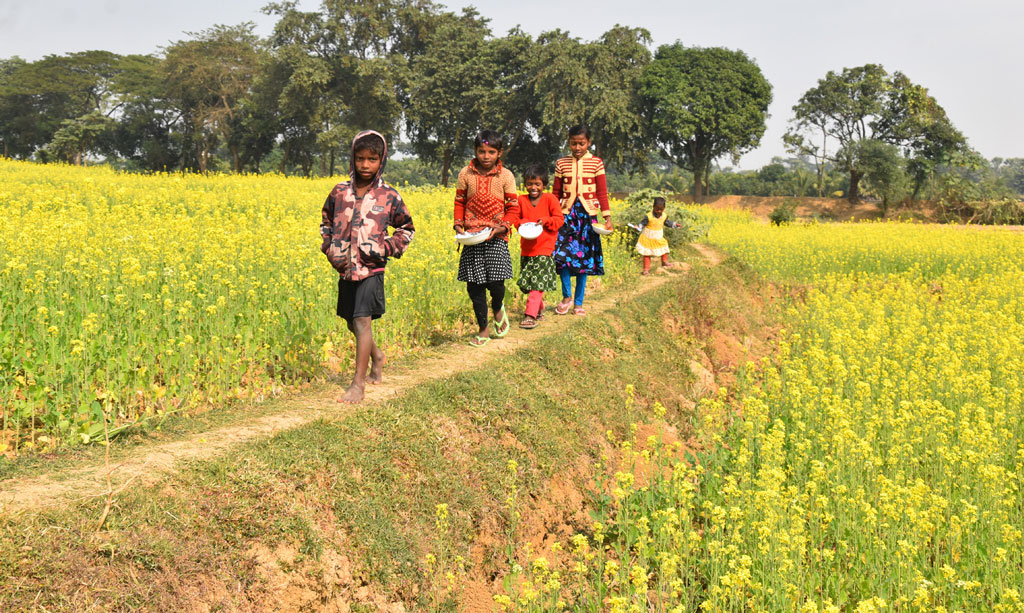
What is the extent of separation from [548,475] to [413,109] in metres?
37.9

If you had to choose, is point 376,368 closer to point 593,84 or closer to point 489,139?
point 489,139

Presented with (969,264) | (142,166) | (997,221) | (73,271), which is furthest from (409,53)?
(73,271)

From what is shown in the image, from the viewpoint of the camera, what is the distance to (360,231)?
4.41m

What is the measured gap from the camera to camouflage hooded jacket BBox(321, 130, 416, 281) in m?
4.40

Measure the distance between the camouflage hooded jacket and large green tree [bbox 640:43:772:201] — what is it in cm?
3822

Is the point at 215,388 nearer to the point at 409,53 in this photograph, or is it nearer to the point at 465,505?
the point at 465,505

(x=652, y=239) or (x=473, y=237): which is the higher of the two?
(x=473, y=237)

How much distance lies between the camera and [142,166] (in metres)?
49.2

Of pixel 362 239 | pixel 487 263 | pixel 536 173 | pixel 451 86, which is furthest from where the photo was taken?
pixel 451 86

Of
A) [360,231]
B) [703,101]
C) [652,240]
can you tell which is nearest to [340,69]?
[703,101]

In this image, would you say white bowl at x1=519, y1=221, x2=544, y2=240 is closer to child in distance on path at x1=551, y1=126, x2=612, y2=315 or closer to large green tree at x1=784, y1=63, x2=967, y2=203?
child in distance on path at x1=551, y1=126, x2=612, y2=315

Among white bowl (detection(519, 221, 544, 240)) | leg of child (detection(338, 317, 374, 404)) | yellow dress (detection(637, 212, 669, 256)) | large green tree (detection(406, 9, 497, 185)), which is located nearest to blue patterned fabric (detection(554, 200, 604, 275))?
white bowl (detection(519, 221, 544, 240))

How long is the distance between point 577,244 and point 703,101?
37.0 meters

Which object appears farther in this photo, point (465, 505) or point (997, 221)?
point (997, 221)
